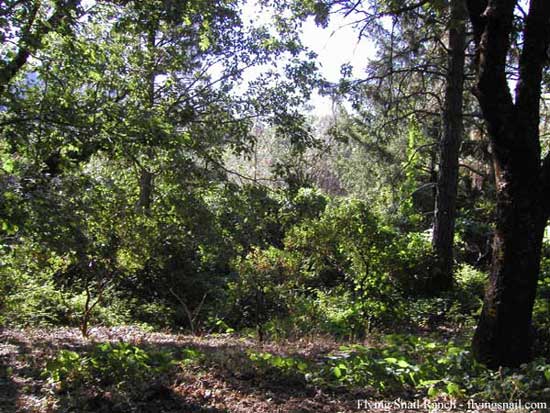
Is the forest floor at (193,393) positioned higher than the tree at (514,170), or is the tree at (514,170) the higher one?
the tree at (514,170)

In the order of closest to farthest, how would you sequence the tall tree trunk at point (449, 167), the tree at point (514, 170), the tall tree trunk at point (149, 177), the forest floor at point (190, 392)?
the forest floor at point (190, 392), the tree at point (514, 170), the tall tree trunk at point (149, 177), the tall tree trunk at point (449, 167)

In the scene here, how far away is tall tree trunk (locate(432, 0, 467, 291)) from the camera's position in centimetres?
1065

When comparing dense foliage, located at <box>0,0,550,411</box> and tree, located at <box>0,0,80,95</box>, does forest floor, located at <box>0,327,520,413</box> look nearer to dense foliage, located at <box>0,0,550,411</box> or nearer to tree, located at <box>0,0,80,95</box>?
dense foliage, located at <box>0,0,550,411</box>

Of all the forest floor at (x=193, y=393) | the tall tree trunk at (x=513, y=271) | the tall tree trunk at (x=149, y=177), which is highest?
the tall tree trunk at (x=149, y=177)

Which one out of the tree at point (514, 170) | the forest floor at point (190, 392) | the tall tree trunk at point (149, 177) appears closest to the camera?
the forest floor at point (190, 392)

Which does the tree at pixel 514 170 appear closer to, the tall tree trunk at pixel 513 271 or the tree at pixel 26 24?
the tall tree trunk at pixel 513 271

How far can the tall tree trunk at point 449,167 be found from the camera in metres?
10.6

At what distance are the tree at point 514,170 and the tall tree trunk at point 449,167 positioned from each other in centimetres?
566

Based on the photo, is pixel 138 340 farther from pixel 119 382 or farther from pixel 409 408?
pixel 409 408

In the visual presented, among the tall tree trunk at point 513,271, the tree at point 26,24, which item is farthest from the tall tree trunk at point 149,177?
the tall tree trunk at point 513,271

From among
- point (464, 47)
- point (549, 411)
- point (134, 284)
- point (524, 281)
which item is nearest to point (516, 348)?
point (524, 281)

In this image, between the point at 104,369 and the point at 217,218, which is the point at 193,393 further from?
the point at 217,218

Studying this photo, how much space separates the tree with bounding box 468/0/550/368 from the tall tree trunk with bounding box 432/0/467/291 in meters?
5.66

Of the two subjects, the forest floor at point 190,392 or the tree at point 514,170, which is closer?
the forest floor at point 190,392
